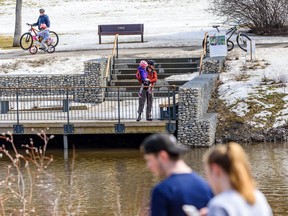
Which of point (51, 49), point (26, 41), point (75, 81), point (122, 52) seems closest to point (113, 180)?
point (75, 81)

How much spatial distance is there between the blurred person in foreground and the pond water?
29.4 ft

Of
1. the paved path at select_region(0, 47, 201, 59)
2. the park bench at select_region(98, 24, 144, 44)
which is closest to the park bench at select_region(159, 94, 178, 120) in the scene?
the paved path at select_region(0, 47, 201, 59)

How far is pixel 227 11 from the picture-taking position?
135 ft

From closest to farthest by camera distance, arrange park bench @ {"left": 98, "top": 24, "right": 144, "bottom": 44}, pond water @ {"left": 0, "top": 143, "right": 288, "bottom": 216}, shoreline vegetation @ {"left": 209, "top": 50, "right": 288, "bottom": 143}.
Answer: pond water @ {"left": 0, "top": 143, "right": 288, "bottom": 216} < shoreline vegetation @ {"left": 209, "top": 50, "right": 288, "bottom": 143} < park bench @ {"left": 98, "top": 24, "right": 144, "bottom": 44}

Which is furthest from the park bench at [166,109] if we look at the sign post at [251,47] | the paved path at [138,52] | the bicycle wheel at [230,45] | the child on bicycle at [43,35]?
the child on bicycle at [43,35]

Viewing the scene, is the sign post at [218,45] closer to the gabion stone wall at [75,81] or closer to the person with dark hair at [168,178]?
the gabion stone wall at [75,81]

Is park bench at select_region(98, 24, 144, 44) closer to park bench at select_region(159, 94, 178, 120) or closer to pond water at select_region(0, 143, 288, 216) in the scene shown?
park bench at select_region(159, 94, 178, 120)

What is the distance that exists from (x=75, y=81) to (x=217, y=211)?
2525 centimetres

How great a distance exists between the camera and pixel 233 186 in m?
6.52

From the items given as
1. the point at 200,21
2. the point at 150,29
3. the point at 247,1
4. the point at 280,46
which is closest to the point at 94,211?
the point at 280,46

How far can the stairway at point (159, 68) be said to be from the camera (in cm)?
3142

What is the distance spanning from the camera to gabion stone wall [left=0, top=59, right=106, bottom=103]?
29914 millimetres

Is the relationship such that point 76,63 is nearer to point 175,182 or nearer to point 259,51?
point 259,51

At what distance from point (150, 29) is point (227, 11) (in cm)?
831
